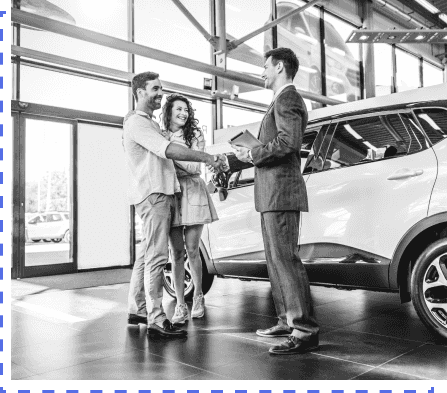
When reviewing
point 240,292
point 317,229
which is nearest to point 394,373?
point 317,229

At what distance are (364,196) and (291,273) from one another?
0.76m

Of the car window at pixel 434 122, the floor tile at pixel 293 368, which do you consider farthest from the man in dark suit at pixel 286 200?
the car window at pixel 434 122

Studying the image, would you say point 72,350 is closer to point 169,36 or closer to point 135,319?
point 135,319

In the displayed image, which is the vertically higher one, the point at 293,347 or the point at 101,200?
the point at 101,200

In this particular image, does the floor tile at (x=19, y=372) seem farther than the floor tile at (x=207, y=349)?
No

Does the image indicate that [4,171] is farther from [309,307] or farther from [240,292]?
[240,292]

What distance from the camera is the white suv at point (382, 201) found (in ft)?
9.31

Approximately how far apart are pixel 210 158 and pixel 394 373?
1593 millimetres

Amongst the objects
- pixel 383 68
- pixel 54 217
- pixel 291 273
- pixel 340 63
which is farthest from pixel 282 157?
pixel 383 68

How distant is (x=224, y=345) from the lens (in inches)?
116

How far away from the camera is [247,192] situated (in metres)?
3.85

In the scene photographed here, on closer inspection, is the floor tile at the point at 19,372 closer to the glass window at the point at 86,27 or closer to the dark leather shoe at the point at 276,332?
the dark leather shoe at the point at 276,332

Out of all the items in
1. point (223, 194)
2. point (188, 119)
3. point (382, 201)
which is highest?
point (188, 119)

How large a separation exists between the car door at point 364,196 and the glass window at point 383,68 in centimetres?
1040
